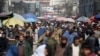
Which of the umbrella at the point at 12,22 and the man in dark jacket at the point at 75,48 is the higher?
the man in dark jacket at the point at 75,48

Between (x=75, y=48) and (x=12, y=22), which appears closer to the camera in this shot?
(x=75, y=48)

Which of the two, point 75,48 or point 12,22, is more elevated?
point 75,48

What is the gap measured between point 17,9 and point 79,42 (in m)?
94.9

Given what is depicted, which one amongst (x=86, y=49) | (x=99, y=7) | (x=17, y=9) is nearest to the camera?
(x=86, y=49)

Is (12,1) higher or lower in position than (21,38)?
lower

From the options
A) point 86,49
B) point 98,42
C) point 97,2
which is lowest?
point 97,2

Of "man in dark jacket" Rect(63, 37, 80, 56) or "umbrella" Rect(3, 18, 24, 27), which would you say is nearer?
"man in dark jacket" Rect(63, 37, 80, 56)

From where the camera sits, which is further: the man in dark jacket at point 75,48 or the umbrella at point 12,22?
the umbrella at point 12,22

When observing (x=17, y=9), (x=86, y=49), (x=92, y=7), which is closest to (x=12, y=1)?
(x=17, y=9)

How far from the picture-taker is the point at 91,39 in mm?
14125

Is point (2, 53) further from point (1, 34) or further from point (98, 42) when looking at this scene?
point (98, 42)

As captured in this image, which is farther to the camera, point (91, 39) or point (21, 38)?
point (91, 39)

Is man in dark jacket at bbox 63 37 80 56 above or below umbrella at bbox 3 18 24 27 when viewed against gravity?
above

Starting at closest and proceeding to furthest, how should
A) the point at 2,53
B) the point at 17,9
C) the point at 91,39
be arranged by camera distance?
the point at 91,39 → the point at 2,53 → the point at 17,9
